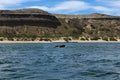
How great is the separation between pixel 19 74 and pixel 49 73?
2630 mm

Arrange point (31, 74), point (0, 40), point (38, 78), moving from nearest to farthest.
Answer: point (38, 78) < point (31, 74) < point (0, 40)

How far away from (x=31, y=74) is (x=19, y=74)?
1.07 m

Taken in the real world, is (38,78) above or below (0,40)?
above

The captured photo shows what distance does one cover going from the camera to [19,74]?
115 feet

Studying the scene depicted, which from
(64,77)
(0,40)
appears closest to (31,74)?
(64,77)

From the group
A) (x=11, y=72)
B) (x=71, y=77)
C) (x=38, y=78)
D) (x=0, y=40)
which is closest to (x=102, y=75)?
(x=71, y=77)

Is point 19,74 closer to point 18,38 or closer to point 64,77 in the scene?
point 64,77

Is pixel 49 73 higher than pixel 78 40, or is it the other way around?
pixel 49 73

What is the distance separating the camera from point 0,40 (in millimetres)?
189500

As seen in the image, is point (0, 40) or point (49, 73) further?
point (0, 40)

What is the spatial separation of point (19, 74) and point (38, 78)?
319 cm

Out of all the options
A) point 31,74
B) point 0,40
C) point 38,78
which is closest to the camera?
point 38,78

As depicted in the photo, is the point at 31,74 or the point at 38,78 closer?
the point at 38,78

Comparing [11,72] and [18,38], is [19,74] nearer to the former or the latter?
[11,72]
